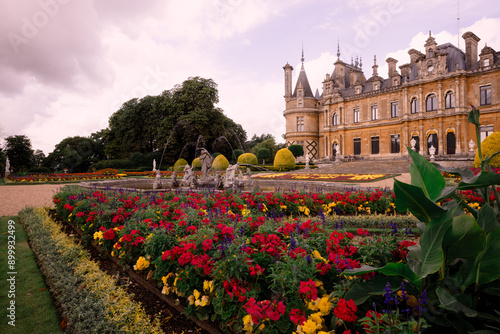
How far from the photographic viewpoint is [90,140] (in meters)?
49.3

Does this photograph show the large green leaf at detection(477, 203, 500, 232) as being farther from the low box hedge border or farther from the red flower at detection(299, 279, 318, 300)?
the low box hedge border

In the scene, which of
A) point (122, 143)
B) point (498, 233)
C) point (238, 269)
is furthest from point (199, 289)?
point (122, 143)

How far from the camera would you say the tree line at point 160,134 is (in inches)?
1395

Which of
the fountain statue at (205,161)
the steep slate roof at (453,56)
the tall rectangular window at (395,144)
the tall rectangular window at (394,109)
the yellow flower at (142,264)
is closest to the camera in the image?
the yellow flower at (142,264)

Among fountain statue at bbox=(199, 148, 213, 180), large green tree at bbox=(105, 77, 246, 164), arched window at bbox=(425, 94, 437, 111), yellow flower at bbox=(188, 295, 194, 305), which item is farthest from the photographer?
large green tree at bbox=(105, 77, 246, 164)

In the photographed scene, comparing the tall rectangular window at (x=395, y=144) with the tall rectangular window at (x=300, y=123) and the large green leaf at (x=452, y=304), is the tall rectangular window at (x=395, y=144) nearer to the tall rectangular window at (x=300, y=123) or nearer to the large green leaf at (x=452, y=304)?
the tall rectangular window at (x=300, y=123)

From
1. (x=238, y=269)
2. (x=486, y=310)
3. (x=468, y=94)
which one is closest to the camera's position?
(x=486, y=310)

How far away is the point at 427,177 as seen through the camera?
1749 millimetres

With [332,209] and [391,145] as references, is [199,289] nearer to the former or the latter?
[332,209]

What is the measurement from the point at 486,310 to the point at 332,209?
18.8 ft

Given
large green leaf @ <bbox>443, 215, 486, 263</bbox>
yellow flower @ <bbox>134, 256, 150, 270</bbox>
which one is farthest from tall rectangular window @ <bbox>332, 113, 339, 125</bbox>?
large green leaf @ <bbox>443, 215, 486, 263</bbox>

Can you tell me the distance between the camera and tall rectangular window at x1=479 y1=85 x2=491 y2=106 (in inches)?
1101

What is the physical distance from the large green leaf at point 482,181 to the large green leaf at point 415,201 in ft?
0.99

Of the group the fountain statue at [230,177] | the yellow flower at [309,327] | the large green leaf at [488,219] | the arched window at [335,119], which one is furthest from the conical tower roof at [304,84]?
the yellow flower at [309,327]
